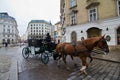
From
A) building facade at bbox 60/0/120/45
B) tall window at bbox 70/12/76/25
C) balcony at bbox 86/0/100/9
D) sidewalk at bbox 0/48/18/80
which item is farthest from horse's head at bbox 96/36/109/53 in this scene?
tall window at bbox 70/12/76/25

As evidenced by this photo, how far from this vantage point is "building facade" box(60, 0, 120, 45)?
16594 mm

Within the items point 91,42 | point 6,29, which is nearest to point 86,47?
point 91,42

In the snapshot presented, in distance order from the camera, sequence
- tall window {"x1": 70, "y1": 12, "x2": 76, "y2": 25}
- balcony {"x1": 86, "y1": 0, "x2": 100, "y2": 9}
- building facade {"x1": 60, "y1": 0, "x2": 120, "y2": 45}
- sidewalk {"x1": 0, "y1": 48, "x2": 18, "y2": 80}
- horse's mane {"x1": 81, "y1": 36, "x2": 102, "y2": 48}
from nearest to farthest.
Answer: sidewalk {"x1": 0, "y1": 48, "x2": 18, "y2": 80}
horse's mane {"x1": 81, "y1": 36, "x2": 102, "y2": 48}
building facade {"x1": 60, "y1": 0, "x2": 120, "y2": 45}
balcony {"x1": 86, "y1": 0, "x2": 100, "y2": 9}
tall window {"x1": 70, "y1": 12, "x2": 76, "y2": 25}

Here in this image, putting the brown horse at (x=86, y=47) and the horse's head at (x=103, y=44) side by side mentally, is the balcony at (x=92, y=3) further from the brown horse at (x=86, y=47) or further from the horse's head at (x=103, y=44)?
the horse's head at (x=103, y=44)

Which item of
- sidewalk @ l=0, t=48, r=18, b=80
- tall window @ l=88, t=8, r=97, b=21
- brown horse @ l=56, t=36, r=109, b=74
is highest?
tall window @ l=88, t=8, r=97, b=21

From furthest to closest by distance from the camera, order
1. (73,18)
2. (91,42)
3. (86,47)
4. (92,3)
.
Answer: (73,18) → (92,3) → (86,47) → (91,42)

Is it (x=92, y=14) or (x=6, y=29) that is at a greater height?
(x=6, y=29)

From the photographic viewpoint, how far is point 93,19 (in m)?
19.5

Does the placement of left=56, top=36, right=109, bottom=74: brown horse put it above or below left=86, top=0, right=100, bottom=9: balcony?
below

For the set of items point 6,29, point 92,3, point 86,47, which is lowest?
point 86,47

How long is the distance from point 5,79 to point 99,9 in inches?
646

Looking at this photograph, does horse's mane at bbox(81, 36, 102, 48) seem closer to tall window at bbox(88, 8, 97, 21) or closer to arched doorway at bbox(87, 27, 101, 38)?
arched doorway at bbox(87, 27, 101, 38)

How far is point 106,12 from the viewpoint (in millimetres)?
17547

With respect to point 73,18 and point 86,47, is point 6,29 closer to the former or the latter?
point 73,18
